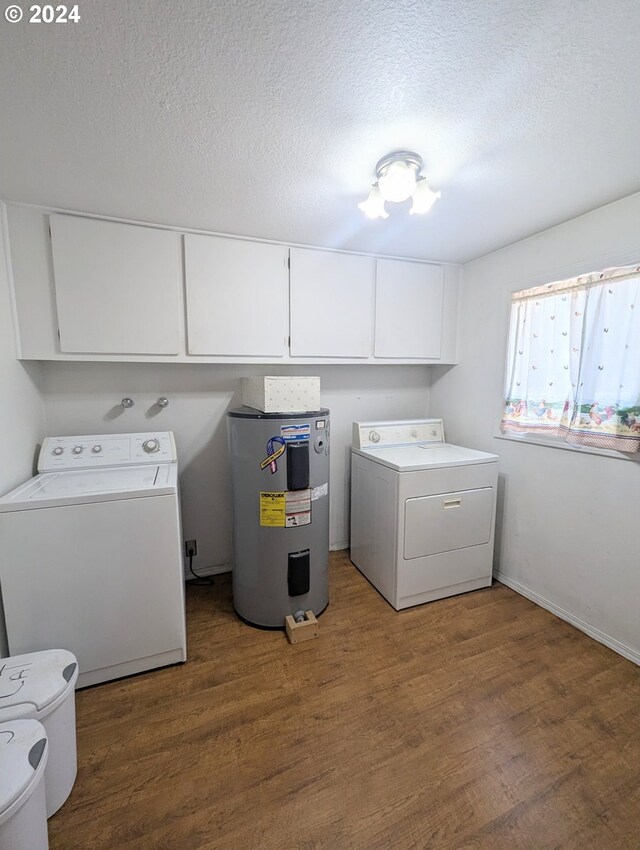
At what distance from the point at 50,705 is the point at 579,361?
273cm

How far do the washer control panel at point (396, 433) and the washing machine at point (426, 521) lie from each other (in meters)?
0.14

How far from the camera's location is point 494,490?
2213 millimetres

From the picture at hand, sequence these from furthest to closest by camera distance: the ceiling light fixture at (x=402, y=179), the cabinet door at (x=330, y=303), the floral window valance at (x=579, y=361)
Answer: the cabinet door at (x=330, y=303), the floral window valance at (x=579, y=361), the ceiling light fixture at (x=402, y=179)

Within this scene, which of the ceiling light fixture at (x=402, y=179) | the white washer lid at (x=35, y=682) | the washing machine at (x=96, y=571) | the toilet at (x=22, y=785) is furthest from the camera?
the washing machine at (x=96, y=571)

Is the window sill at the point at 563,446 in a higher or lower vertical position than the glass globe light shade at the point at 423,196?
lower

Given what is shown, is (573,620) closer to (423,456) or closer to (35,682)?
(423,456)

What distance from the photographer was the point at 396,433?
2.63m

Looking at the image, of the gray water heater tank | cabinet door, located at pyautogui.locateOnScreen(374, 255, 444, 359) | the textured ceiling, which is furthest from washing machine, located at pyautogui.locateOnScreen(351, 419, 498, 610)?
the textured ceiling

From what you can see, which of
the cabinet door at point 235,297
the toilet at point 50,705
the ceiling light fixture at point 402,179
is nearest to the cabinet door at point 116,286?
the cabinet door at point 235,297

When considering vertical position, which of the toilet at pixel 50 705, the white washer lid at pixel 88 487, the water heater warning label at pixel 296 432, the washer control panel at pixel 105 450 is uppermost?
the water heater warning label at pixel 296 432

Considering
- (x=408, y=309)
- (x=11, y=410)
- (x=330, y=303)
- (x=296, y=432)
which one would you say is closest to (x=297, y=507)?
(x=296, y=432)

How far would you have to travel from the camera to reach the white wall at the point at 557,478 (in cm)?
168

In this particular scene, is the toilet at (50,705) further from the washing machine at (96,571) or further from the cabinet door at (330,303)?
the cabinet door at (330,303)

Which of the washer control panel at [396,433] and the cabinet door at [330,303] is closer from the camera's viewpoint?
the cabinet door at [330,303]
